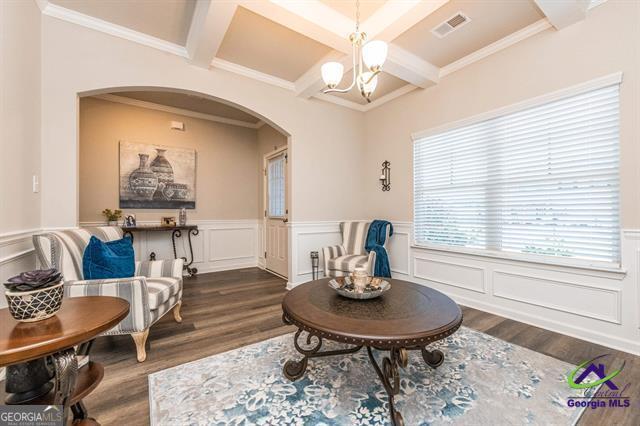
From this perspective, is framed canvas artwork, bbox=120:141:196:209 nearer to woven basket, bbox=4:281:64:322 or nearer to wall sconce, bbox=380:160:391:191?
wall sconce, bbox=380:160:391:191

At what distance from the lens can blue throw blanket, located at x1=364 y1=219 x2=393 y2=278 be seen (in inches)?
140

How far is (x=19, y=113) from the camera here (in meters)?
1.89

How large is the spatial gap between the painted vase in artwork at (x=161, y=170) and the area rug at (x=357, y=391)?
339cm

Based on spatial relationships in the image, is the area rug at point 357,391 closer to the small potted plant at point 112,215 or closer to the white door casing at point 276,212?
the white door casing at point 276,212

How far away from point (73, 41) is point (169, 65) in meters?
0.79

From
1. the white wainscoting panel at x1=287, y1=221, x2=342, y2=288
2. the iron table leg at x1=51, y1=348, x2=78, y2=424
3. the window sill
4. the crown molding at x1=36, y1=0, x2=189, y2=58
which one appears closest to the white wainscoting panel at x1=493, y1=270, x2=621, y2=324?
the window sill

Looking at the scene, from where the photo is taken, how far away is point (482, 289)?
3.06 metres

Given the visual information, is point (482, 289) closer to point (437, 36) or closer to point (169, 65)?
point (437, 36)

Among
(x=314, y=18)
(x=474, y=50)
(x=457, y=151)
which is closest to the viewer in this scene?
(x=314, y=18)

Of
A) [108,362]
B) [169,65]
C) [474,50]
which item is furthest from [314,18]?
[108,362]

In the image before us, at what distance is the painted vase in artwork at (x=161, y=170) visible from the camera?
14.5ft

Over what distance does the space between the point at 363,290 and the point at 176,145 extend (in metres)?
4.33

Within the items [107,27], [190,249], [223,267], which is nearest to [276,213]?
[223,267]

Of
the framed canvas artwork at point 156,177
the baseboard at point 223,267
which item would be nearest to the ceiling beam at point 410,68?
the framed canvas artwork at point 156,177
